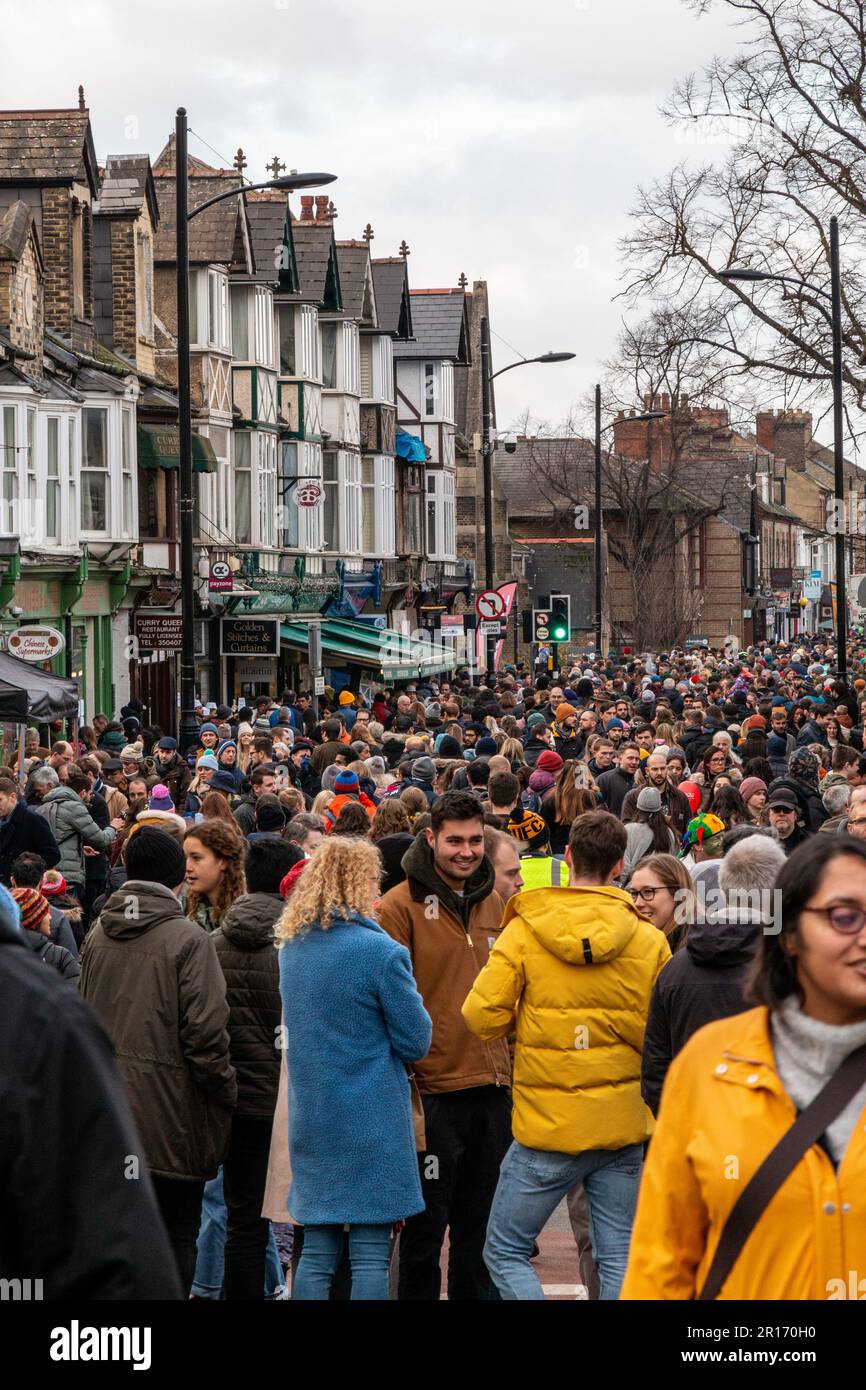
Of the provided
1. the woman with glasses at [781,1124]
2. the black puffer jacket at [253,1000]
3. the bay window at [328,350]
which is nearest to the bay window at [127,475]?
the bay window at [328,350]

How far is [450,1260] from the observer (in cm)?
705

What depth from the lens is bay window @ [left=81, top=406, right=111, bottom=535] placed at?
1243 inches

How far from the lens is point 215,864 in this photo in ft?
24.7

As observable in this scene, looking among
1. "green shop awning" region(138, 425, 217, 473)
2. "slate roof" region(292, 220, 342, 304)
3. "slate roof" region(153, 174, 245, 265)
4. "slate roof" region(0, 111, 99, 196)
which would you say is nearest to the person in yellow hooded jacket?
"slate roof" region(0, 111, 99, 196)

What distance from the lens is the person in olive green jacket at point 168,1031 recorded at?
21.2 feet

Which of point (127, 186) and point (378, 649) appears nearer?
point (127, 186)

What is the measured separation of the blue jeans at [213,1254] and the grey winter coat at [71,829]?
619cm

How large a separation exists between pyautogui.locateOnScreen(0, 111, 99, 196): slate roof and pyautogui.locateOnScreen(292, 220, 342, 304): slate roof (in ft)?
49.1

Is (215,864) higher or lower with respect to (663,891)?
higher

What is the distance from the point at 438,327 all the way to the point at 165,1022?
5681 centimetres

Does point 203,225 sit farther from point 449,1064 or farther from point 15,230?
point 449,1064

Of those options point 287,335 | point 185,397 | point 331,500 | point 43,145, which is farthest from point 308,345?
point 185,397

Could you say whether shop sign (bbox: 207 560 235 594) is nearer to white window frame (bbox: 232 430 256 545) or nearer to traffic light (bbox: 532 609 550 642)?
traffic light (bbox: 532 609 550 642)

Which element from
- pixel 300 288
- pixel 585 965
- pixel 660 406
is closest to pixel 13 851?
pixel 585 965
